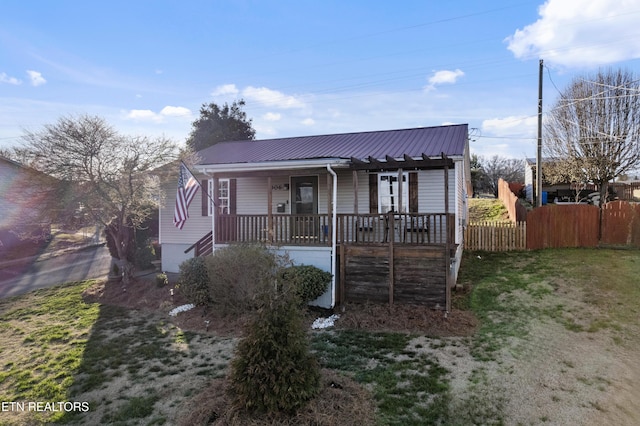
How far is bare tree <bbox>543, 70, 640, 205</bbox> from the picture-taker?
17.9m

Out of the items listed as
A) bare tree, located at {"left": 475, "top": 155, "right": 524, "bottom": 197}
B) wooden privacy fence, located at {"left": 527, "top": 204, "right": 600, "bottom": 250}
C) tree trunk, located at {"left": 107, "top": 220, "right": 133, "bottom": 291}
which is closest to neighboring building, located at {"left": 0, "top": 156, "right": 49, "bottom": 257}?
tree trunk, located at {"left": 107, "top": 220, "right": 133, "bottom": 291}

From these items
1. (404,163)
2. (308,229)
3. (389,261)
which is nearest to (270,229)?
(308,229)

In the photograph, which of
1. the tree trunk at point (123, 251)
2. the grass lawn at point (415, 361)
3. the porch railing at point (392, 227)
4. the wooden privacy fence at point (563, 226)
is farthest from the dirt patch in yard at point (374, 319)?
the wooden privacy fence at point (563, 226)

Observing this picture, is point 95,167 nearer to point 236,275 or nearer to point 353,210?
point 236,275

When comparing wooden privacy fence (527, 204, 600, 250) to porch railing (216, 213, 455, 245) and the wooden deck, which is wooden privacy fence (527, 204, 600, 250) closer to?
porch railing (216, 213, 455, 245)

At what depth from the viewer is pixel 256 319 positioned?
430 cm

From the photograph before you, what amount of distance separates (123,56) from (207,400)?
39.9ft

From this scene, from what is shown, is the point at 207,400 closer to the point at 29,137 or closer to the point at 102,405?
the point at 102,405

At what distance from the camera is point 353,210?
10891 millimetres

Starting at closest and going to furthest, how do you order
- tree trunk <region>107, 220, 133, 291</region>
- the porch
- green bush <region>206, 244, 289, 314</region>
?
green bush <region>206, 244, 289, 314</region>
the porch
tree trunk <region>107, 220, 133, 291</region>

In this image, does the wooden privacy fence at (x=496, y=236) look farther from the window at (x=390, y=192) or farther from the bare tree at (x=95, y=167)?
the bare tree at (x=95, y=167)

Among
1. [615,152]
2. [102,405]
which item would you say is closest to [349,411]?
[102,405]

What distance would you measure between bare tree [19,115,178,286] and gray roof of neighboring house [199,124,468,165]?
2721 millimetres

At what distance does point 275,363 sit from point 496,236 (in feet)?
41.4
